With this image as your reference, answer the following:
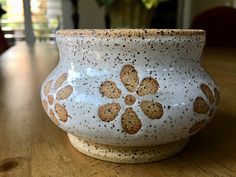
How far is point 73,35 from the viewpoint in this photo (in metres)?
0.26

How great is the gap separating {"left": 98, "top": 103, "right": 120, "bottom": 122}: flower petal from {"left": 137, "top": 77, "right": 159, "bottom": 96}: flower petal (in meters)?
0.02

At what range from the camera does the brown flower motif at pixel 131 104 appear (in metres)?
0.24

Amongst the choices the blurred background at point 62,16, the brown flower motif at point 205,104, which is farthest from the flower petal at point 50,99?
the blurred background at point 62,16

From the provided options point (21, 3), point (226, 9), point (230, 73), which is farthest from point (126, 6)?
point (21, 3)

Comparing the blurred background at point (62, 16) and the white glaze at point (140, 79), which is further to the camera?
the blurred background at point (62, 16)

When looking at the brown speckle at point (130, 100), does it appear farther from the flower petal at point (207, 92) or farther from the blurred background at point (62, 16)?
the blurred background at point (62, 16)

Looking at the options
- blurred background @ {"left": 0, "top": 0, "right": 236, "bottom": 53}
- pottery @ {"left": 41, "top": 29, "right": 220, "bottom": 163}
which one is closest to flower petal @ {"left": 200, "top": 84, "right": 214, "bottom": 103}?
pottery @ {"left": 41, "top": 29, "right": 220, "bottom": 163}

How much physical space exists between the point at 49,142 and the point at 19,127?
7 centimetres

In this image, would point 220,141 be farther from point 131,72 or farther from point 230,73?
point 230,73

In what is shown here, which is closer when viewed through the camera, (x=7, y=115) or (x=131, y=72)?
(x=131, y=72)

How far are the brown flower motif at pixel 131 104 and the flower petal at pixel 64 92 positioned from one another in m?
0.03

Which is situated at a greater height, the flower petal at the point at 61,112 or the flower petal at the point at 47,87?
the flower petal at the point at 47,87

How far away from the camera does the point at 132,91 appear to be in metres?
0.24

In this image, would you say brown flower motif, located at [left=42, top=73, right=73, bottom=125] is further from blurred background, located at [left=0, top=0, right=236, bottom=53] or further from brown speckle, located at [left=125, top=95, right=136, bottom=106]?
blurred background, located at [left=0, top=0, right=236, bottom=53]
